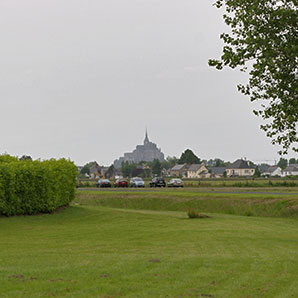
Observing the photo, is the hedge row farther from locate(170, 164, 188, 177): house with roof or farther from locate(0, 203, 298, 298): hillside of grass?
locate(170, 164, 188, 177): house with roof

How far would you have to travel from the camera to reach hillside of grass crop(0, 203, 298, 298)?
10.1 m

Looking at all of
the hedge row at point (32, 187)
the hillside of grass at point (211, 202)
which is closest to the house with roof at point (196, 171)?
the hillside of grass at point (211, 202)

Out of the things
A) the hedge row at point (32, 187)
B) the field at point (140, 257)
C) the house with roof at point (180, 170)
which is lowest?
the field at point (140, 257)

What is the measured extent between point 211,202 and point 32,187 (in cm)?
1710

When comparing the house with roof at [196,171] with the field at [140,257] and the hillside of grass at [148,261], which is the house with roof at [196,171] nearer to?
the field at [140,257]

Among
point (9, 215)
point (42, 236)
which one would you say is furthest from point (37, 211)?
point (42, 236)

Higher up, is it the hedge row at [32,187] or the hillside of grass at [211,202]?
the hedge row at [32,187]

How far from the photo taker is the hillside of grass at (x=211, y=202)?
35.3 meters

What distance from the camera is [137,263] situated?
12852mm

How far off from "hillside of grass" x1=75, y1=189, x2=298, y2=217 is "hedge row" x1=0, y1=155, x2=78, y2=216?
12482 millimetres

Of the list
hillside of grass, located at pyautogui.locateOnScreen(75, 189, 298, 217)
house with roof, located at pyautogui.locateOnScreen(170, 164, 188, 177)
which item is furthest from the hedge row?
house with roof, located at pyautogui.locateOnScreen(170, 164, 188, 177)

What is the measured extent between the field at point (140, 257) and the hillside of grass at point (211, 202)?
8.22 meters

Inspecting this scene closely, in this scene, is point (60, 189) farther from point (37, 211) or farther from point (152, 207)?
point (152, 207)

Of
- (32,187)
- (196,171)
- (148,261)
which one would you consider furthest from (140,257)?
(196,171)
